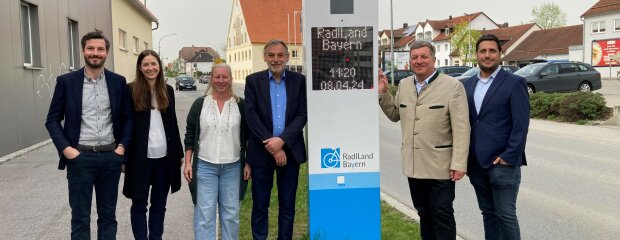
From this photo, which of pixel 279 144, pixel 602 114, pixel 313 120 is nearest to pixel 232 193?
pixel 279 144

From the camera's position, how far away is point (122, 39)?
25281 mm

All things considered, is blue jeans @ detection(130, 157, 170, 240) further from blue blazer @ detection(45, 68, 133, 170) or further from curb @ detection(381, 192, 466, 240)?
curb @ detection(381, 192, 466, 240)

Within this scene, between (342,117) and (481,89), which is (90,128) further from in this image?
(481,89)

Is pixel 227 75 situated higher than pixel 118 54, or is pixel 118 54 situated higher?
pixel 118 54

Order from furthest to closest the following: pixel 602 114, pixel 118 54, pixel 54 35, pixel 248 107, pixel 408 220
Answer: pixel 118 54 → pixel 602 114 → pixel 54 35 → pixel 408 220 → pixel 248 107

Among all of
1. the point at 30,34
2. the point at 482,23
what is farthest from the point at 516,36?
the point at 30,34

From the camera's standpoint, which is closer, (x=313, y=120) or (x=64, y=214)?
(x=313, y=120)

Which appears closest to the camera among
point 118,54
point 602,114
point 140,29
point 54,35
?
point 54,35

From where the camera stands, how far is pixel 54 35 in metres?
14.7

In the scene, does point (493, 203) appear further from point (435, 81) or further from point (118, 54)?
point (118, 54)

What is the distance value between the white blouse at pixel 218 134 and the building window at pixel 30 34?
9.86m

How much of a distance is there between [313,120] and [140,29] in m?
27.7

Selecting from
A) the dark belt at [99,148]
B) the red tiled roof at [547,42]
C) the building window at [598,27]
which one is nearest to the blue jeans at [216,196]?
the dark belt at [99,148]

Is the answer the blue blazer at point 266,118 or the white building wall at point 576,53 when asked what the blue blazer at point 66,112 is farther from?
the white building wall at point 576,53
